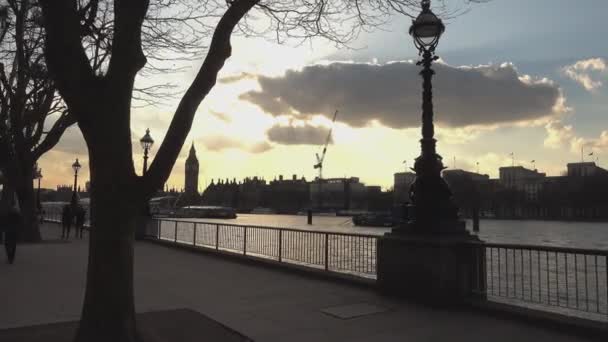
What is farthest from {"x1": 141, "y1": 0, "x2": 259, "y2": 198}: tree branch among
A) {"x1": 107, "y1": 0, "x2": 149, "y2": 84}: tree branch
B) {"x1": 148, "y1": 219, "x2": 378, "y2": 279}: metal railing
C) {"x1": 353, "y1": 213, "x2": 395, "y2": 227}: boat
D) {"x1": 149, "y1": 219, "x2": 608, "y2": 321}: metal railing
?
{"x1": 353, "y1": 213, "x2": 395, "y2": 227}: boat

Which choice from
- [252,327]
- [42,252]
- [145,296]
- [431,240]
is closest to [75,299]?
[145,296]

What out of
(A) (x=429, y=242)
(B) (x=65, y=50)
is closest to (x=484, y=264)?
(A) (x=429, y=242)

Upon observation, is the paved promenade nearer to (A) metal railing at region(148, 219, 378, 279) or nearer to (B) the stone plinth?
(B) the stone plinth

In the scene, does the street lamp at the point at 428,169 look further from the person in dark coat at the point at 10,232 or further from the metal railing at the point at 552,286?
the person in dark coat at the point at 10,232

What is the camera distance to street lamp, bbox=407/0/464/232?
8.61 metres

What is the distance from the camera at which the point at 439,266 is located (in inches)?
314

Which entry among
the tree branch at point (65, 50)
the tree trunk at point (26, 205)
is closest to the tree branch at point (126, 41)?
the tree branch at point (65, 50)

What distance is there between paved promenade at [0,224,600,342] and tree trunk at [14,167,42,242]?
8891mm

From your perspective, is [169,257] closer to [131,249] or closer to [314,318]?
[314,318]

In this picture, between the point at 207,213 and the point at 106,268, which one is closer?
the point at 106,268

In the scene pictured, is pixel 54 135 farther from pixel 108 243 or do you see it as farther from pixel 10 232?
pixel 108 243

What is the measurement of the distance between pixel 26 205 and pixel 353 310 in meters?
18.1

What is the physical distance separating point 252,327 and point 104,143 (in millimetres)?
3208

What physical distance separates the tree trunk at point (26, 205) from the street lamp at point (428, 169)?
18.2 m
